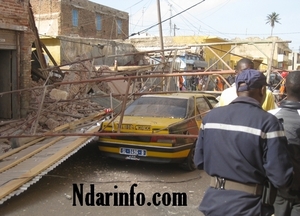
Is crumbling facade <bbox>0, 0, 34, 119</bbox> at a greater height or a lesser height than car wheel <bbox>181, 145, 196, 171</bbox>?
greater

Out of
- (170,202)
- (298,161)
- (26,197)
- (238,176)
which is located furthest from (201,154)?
(26,197)

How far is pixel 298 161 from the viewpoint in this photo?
8.64ft

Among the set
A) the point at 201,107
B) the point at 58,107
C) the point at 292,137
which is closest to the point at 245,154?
the point at 292,137

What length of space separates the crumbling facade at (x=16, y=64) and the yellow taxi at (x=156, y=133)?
422cm

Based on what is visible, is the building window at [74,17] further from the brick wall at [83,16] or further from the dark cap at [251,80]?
the dark cap at [251,80]

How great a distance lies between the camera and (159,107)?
7113 millimetres

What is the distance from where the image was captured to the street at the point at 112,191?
16.1 ft

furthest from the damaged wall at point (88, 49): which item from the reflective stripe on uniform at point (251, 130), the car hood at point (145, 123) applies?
the reflective stripe on uniform at point (251, 130)

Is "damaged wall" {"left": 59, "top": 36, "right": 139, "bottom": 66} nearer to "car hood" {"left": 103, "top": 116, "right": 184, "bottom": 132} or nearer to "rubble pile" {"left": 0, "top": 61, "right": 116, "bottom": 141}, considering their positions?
"rubble pile" {"left": 0, "top": 61, "right": 116, "bottom": 141}

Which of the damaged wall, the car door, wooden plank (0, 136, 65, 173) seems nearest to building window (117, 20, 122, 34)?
the damaged wall

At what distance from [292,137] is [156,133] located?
138 inches

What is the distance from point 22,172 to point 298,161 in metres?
4.07

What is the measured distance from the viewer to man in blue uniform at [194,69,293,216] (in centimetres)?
223

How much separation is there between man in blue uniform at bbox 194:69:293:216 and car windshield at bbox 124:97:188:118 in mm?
4296
